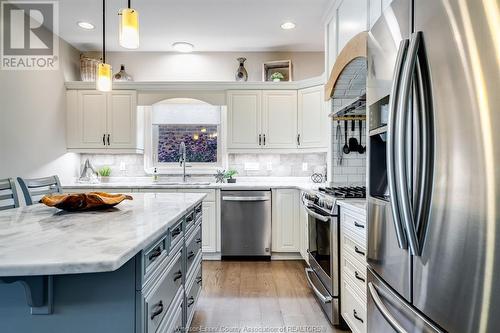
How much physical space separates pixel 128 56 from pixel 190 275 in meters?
3.61

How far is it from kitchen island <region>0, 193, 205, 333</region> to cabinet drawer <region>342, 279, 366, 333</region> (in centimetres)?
112

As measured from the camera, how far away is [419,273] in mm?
888

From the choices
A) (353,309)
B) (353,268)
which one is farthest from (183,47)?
(353,309)

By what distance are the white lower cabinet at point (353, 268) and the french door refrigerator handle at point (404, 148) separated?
33.9 inches

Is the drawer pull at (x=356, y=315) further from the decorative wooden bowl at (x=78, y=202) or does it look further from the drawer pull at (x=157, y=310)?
the decorative wooden bowl at (x=78, y=202)

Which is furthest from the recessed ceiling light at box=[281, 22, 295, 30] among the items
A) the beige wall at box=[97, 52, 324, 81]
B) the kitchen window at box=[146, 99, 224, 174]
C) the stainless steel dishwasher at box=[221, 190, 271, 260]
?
the stainless steel dishwasher at box=[221, 190, 271, 260]

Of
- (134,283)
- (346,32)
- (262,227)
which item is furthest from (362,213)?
(262,227)

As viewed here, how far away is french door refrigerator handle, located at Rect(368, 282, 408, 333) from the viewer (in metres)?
0.98

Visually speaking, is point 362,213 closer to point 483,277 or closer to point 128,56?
point 483,277

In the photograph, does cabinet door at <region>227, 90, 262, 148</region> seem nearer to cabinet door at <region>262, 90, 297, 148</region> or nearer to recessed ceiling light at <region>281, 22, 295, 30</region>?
cabinet door at <region>262, 90, 297, 148</region>

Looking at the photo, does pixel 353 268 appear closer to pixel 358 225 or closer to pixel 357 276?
pixel 357 276

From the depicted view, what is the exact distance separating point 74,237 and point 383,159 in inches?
48.6

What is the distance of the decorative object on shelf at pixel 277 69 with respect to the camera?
162 inches

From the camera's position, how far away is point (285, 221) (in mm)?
3779
